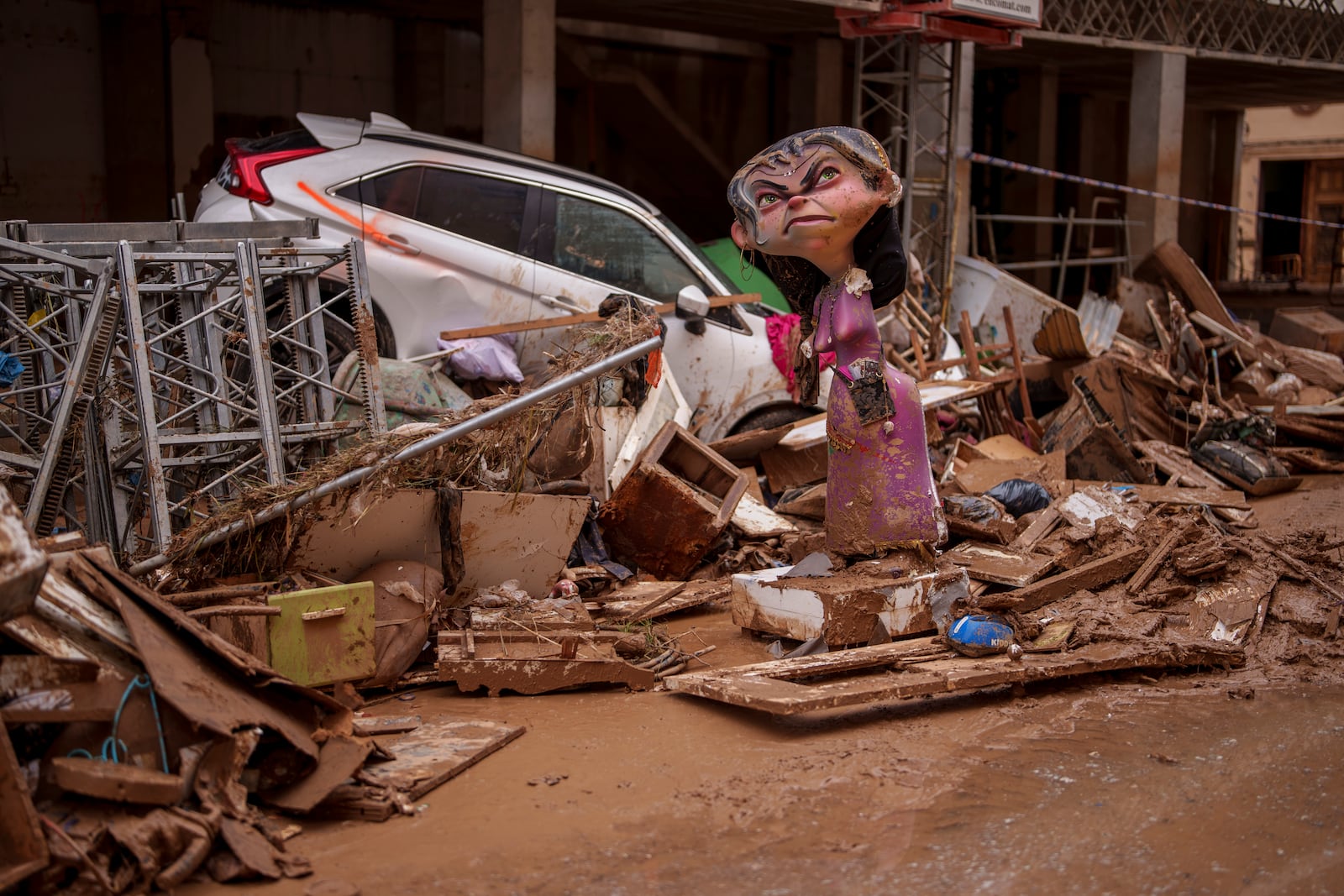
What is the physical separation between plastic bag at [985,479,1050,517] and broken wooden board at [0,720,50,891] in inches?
259

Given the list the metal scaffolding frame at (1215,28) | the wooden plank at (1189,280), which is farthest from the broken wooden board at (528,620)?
the metal scaffolding frame at (1215,28)

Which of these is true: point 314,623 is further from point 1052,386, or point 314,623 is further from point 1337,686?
point 1052,386

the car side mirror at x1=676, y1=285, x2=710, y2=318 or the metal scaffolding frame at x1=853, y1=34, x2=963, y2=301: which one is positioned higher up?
the metal scaffolding frame at x1=853, y1=34, x2=963, y2=301

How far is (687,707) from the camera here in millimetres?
5625

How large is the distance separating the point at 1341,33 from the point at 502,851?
20885 mm

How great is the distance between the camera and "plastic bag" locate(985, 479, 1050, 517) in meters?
8.73

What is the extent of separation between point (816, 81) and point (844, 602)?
12.6 m

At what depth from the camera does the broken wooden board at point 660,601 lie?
6996mm

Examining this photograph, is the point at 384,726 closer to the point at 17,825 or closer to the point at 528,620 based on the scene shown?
the point at 528,620

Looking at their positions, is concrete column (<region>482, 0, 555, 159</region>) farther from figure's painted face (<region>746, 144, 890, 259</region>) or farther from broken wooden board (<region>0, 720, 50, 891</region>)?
broken wooden board (<region>0, 720, 50, 891</region>)

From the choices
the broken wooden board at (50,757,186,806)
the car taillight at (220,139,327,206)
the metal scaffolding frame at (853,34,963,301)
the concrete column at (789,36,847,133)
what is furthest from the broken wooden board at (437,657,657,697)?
the concrete column at (789,36,847,133)

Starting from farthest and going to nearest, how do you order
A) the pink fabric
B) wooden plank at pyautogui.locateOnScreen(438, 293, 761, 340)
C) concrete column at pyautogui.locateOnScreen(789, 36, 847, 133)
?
concrete column at pyautogui.locateOnScreen(789, 36, 847, 133) → the pink fabric → wooden plank at pyautogui.locateOnScreen(438, 293, 761, 340)

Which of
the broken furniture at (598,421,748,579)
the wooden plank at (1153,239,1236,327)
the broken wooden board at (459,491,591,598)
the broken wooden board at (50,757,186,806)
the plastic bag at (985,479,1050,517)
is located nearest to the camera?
the broken wooden board at (50,757,186,806)

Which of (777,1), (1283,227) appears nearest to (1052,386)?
(777,1)
